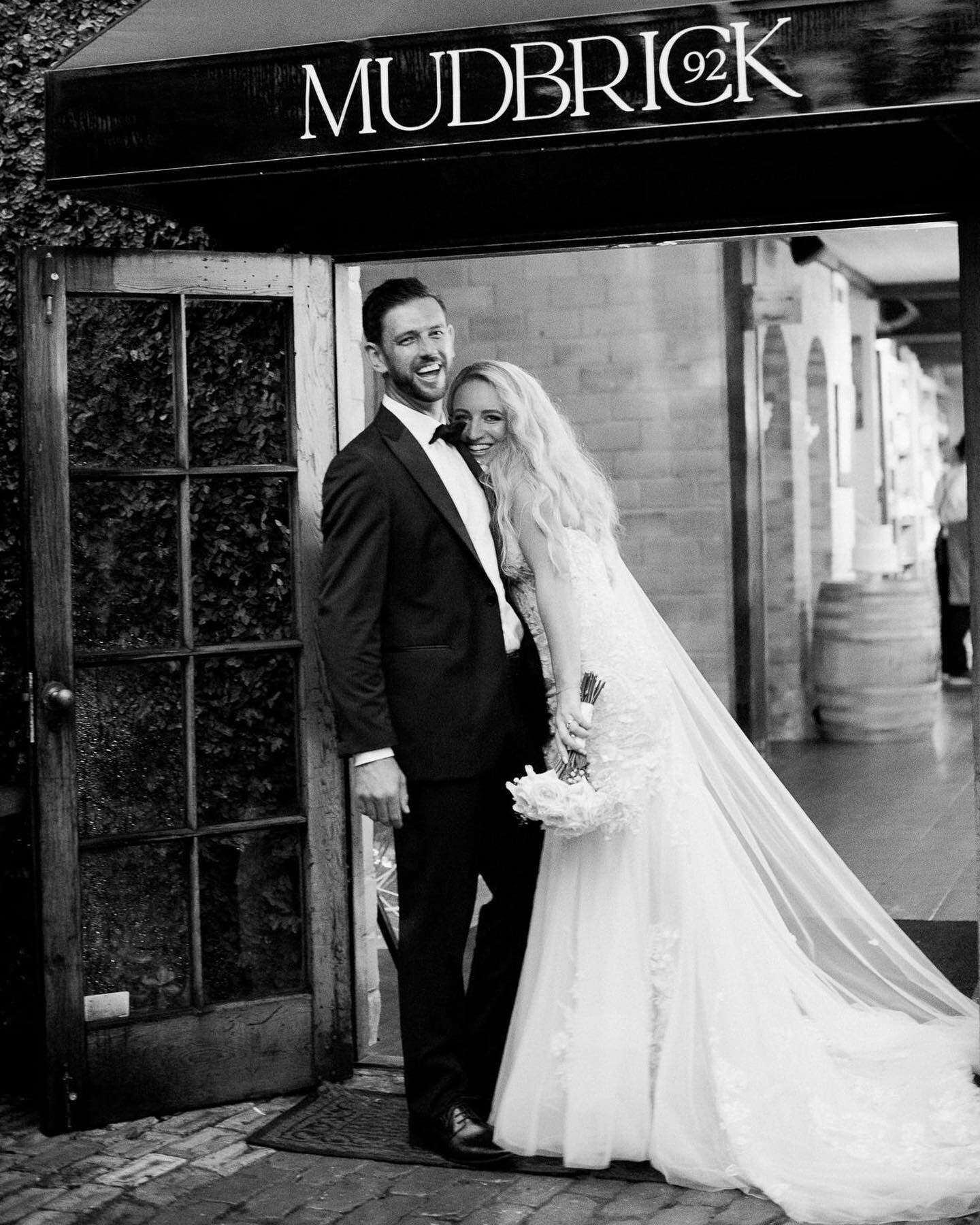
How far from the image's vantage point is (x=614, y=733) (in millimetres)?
3889

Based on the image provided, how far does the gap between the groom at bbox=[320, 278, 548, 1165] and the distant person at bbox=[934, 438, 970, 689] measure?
28.8 feet

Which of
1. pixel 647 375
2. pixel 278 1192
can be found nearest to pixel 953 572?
pixel 647 375

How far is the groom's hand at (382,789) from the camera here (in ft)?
12.1

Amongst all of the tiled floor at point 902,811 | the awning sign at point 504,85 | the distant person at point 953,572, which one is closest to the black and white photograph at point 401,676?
the awning sign at point 504,85

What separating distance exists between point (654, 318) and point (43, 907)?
469cm

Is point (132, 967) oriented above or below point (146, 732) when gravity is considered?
below

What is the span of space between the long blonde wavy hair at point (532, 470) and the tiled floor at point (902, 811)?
2.66m

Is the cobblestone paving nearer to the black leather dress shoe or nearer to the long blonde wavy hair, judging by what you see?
the black leather dress shoe

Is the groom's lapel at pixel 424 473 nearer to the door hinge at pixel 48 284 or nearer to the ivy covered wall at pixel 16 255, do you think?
the door hinge at pixel 48 284

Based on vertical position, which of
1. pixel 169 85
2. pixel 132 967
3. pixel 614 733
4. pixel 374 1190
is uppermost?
pixel 169 85

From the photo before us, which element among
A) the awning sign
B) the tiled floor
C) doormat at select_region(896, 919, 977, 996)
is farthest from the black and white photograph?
the tiled floor

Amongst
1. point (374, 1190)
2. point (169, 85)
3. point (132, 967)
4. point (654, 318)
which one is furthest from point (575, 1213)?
point (654, 318)

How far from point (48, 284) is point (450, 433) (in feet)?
3.48

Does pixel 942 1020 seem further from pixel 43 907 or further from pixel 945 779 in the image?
pixel 945 779
